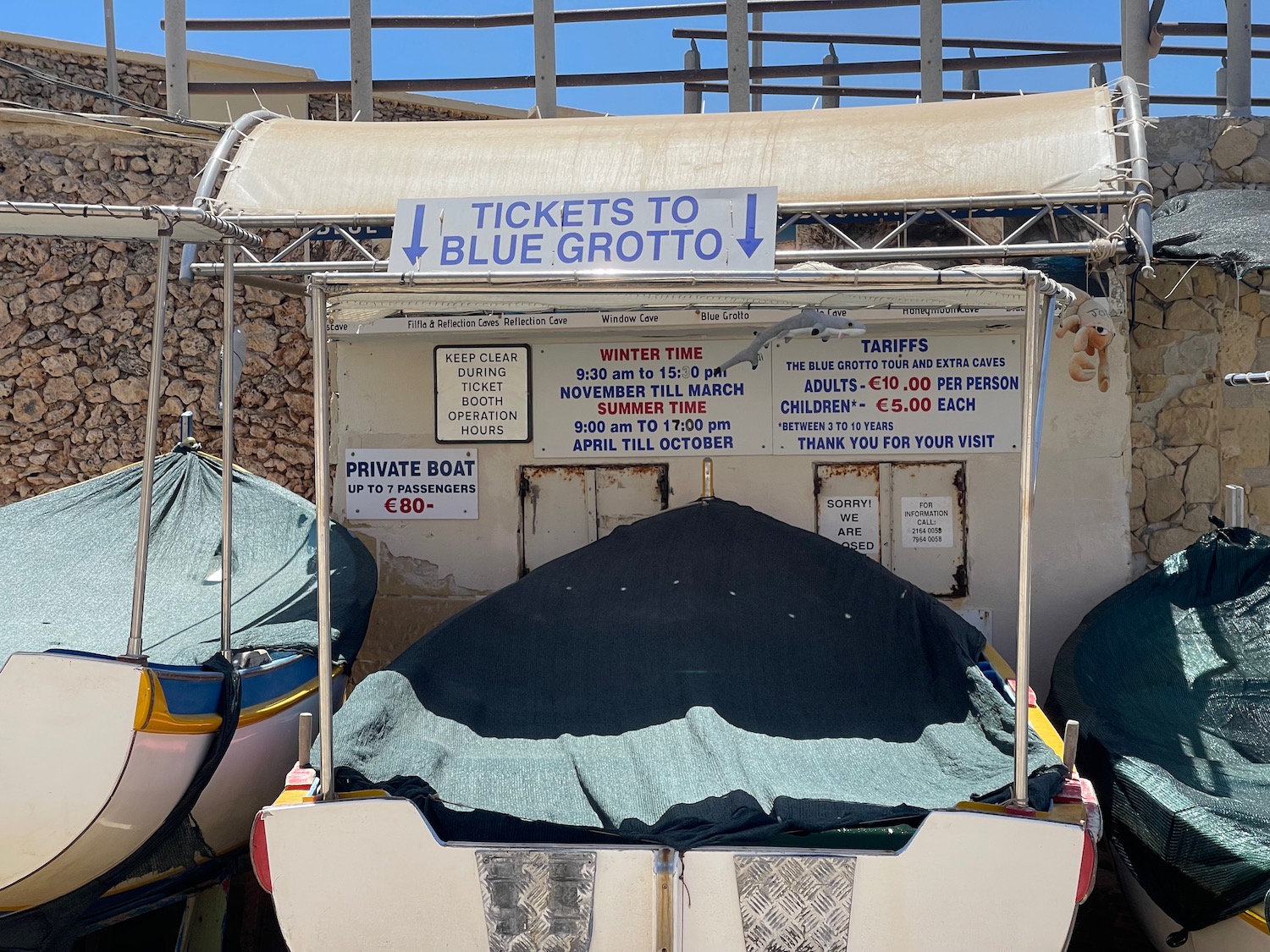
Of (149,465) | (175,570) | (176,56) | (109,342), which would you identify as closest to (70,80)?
(176,56)

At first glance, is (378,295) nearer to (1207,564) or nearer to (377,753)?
(377,753)

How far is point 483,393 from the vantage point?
209 inches

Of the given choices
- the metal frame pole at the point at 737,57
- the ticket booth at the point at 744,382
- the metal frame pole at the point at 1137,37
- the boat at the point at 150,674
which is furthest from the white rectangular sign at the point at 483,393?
the metal frame pole at the point at 1137,37

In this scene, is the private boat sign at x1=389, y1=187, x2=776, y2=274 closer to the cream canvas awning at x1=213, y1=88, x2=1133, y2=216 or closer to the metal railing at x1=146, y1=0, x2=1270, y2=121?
the cream canvas awning at x1=213, y1=88, x2=1133, y2=216

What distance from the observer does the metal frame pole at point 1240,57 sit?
Result: 727cm

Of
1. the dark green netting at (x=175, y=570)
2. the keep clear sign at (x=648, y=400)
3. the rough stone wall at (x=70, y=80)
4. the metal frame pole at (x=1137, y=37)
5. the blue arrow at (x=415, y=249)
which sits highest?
the rough stone wall at (x=70, y=80)

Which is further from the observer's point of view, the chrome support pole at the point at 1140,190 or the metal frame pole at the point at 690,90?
the metal frame pole at the point at 690,90

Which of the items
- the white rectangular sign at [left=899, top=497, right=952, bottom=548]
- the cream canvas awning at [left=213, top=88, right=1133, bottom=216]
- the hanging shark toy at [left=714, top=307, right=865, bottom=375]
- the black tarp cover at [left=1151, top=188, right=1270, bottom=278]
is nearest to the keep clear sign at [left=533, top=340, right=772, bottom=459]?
the hanging shark toy at [left=714, top=307, right=865, bottom=375]

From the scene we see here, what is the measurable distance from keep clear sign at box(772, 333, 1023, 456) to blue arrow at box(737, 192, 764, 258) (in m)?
2.11

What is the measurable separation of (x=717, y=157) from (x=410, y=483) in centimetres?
219

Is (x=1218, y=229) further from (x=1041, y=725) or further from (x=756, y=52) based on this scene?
(x=756, y=52)

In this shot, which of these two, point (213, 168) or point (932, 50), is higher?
point (932, 50)

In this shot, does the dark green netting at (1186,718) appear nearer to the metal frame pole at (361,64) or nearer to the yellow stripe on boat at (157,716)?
the yellow stripe on boat at (157,716)

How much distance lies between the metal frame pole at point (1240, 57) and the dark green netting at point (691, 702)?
5.08m
